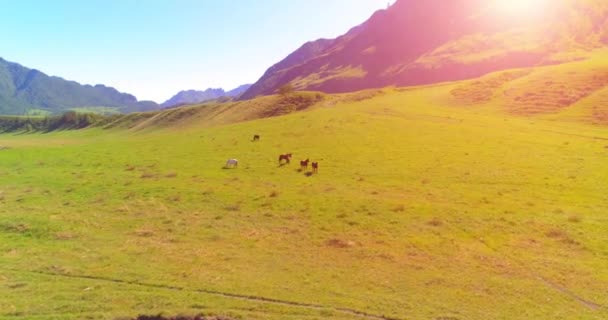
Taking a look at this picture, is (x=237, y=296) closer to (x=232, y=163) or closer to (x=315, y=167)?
(x=315, y=167)

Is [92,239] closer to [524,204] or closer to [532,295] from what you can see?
[532,295]

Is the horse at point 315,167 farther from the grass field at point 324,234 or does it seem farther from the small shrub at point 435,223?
the small shrub at point 435,223

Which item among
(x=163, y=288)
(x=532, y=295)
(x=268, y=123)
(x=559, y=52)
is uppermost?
(x=559, y=52)

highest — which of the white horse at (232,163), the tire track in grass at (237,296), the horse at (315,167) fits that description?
the white horse at (232,163)

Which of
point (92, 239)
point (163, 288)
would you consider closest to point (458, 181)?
point (163, 288)

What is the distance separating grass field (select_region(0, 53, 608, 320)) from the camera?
16641 millimetres

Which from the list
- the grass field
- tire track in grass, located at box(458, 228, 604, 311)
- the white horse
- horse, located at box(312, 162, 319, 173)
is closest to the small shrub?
the grass field

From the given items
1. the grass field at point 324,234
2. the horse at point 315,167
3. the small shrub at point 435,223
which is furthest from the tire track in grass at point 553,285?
the horse at point 315,167

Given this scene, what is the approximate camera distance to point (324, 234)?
23.5 metres

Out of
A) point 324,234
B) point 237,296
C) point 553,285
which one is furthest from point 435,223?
point 237,296

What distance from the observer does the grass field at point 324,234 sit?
16641mm

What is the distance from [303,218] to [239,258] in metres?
6.48

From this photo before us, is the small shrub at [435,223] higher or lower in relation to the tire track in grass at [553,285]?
higher

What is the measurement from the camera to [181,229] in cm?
2531
